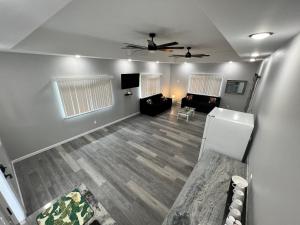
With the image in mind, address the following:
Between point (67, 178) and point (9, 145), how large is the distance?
1762 millimetres

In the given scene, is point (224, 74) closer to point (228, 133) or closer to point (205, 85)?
point (205, 85)

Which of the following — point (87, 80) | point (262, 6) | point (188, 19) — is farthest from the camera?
point (87, 80)

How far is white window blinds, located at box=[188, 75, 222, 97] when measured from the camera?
23.1 ft

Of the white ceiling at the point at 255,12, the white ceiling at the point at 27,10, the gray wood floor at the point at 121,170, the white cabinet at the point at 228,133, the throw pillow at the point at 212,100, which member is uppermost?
the white ceiling at the point at 255,12

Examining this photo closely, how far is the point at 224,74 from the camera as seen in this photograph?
264 inches

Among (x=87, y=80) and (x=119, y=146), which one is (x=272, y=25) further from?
(x=87, y=80)

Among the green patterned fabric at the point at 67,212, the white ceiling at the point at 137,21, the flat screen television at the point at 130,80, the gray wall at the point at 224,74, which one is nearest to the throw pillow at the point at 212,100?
the gray wall at the point at 224,74

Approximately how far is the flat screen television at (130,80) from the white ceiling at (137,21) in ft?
5.04

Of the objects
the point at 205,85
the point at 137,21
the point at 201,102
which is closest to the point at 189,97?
the point at 201,102

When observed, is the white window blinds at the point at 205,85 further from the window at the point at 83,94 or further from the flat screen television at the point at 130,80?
the window at the point at 83,94

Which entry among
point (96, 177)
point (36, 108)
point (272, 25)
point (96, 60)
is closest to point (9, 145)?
point (36, 108)

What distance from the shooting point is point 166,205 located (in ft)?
7.70

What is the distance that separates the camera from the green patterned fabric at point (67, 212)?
154 centimetres

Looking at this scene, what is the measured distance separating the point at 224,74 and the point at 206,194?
6.74m
